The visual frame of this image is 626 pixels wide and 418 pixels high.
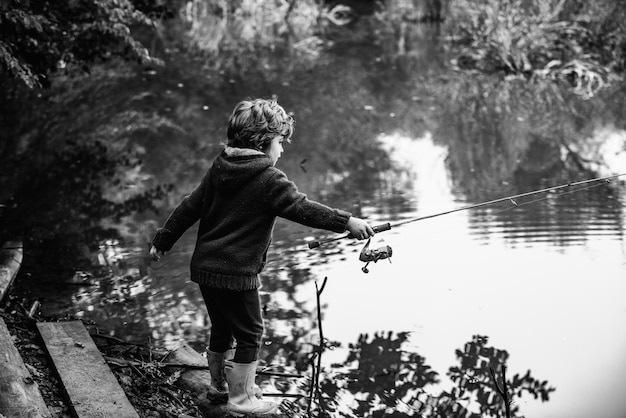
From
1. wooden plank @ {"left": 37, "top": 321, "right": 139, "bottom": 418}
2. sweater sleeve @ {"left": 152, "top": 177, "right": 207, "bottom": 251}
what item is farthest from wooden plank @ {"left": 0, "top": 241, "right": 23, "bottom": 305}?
sweater sleeve @ {"left": 152, "top": 177, "right": 207, "bottom": 251}

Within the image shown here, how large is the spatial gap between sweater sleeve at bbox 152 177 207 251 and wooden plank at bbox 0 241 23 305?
4.59 feet

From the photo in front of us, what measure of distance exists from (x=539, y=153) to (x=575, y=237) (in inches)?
112

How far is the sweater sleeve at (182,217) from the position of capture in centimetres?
358

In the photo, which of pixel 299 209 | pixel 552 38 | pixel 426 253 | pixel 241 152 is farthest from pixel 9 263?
pixel 552 38

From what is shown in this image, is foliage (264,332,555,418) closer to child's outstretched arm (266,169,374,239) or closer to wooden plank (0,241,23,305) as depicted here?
child's outstretched arm (266,169,374,239)

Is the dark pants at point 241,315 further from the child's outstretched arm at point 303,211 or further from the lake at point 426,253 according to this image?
the lake at point 426,253

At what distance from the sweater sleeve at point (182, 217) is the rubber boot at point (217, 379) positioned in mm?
477

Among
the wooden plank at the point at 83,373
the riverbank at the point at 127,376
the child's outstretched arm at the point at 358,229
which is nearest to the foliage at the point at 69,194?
the riverbank at the point at 127,376

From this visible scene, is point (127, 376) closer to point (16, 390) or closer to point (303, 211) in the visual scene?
point (16, 390)

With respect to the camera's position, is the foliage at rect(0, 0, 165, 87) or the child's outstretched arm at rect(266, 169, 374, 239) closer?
the child's outstretched arm at rect(266, 169, 374, 239)

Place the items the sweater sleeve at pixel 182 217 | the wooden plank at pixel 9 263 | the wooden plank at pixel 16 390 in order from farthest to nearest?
1. the wooden plank at pixel 9 263
2. the sweater sleeve at pixel 182 217
3. the wooden plank at pixel 16 390

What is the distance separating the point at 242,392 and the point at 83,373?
64cm

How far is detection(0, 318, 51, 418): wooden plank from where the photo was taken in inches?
128

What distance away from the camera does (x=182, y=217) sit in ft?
11.8
